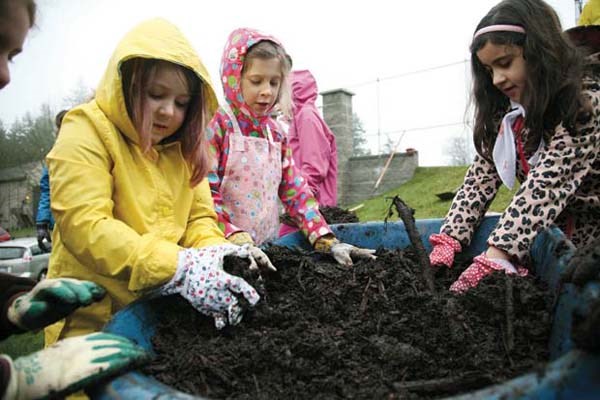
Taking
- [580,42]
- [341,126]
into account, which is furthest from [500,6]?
[341,126]

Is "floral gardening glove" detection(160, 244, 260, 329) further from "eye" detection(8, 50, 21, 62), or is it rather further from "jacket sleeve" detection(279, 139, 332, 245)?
"jacket sleeve" detection(279, 139, 332, 245)

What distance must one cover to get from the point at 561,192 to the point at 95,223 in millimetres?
1415

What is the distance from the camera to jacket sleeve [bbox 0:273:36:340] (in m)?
1.12

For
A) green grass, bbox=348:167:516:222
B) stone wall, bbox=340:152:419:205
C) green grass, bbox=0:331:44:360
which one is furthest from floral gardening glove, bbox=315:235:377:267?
stone wall, bbox=340:152:419:205

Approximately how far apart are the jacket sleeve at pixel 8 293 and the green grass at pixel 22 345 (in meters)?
2.92

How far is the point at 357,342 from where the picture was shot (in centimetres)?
108

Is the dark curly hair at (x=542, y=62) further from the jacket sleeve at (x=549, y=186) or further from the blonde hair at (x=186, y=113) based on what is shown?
the blonde hair at (x=186, y=113)

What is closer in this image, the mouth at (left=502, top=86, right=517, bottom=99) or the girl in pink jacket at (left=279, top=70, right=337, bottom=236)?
the mouth at (left=502, top=86, right=517, bottom=99)

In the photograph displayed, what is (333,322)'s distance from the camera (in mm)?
1206

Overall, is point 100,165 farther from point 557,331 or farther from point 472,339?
point 557,331

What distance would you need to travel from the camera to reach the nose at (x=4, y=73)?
3.44 feet

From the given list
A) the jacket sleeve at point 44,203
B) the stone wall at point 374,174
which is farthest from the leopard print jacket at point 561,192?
the stone wall at point 374,174

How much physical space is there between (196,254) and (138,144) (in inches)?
19.5

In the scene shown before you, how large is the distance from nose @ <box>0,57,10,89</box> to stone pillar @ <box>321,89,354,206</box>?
10.5m
